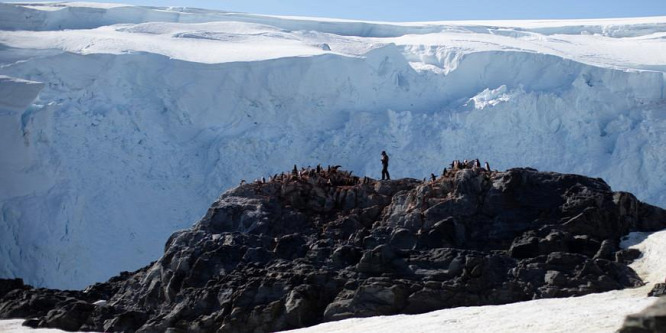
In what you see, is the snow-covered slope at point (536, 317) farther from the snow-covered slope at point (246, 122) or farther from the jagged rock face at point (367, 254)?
the snow-covered slope at point (246, 122)

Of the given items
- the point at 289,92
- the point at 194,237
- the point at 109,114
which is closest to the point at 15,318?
the point at 194,237

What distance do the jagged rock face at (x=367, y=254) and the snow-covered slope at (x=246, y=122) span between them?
923 centimetres

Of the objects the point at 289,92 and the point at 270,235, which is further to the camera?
the point at 289,92

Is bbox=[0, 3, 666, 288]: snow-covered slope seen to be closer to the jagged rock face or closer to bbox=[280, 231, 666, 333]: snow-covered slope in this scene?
the jagged rock face

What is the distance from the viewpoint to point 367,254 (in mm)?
19906

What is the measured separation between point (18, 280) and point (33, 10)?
A: 17.1 metres

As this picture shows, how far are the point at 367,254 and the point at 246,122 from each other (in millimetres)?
16560

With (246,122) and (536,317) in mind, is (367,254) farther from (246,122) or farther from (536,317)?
(246,122)

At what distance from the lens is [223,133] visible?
35.5 meters

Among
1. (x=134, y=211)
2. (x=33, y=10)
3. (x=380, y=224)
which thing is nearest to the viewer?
(x=380, y=224)

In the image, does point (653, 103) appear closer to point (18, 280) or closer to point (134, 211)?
point (134, 211)

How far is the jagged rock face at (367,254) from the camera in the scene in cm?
1872

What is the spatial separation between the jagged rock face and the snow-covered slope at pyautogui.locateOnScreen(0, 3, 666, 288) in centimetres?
923

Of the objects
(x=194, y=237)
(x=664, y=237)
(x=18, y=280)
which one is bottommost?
(x=18, y=280)
